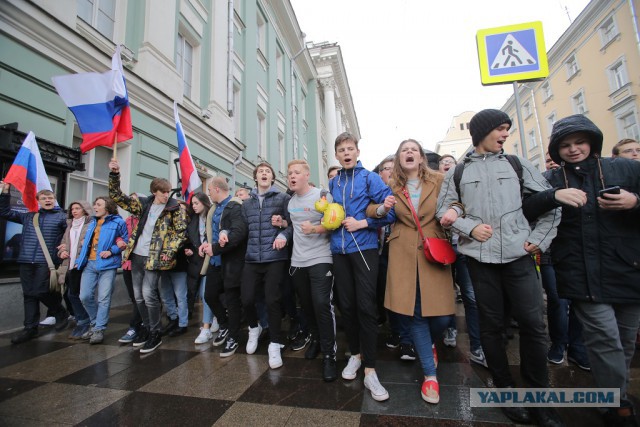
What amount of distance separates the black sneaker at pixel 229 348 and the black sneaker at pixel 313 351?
763 millimetres

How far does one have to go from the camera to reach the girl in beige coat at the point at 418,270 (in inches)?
83.7

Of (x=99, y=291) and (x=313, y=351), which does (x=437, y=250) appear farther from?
(x=99, y=291)

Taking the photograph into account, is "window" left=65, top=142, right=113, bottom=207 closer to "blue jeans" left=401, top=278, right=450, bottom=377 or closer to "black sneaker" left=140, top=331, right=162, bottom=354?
"black sneaker" left=140, top=331, right=162, bottom=354

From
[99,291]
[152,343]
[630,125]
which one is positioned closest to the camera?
[152,343]

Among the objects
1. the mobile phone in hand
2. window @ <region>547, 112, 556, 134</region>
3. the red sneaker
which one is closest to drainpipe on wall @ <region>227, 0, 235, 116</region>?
the red sneaker

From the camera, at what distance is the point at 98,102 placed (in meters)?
3.51

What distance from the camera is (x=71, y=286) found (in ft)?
13.6

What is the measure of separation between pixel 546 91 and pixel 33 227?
3176 centimetres

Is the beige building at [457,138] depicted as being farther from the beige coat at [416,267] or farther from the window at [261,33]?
the beige coat at [416,267]

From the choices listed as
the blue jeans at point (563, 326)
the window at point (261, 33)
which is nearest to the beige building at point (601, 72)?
the window at point (261, 33)

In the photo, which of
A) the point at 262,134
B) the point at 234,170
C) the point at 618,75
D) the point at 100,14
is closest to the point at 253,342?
the point at 100,14

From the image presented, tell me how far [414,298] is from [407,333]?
36.0 inches

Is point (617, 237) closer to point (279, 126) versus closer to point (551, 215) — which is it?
point (551, 215)

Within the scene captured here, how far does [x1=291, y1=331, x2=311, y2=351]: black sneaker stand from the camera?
3.20m
